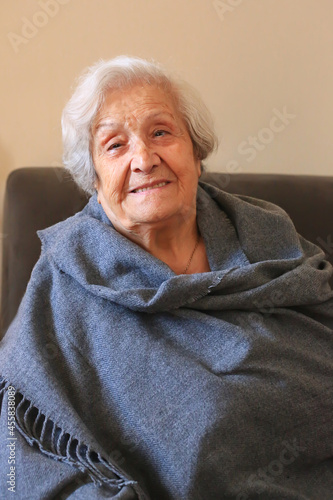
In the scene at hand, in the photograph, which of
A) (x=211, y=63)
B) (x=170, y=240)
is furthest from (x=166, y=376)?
(x=211, y=63)

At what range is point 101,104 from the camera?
1276 millimetres

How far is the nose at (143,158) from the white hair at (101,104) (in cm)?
14

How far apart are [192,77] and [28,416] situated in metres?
1.18

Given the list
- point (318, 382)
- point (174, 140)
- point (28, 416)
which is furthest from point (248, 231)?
point (28, 416)

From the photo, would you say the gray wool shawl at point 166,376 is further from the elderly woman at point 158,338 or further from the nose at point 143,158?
the nose at point 143,158

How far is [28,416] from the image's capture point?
3.75ft

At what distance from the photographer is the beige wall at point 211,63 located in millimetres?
1675

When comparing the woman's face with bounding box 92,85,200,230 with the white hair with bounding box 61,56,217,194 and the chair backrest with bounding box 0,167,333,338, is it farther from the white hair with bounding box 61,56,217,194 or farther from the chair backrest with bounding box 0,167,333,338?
the chair backrest with bounding box 0,167,333,338

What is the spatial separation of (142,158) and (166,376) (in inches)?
19.1

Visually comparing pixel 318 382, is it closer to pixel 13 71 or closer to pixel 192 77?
pixel 192 77

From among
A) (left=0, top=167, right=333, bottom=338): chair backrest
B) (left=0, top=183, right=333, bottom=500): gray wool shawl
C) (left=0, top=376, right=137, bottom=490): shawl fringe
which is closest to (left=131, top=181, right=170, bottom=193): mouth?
(left=0, top=183, right=333, bottom=500): gray wool shawl

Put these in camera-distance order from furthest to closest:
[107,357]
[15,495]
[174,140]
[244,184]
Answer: [244,184] < [174,140] < [107,357] < [15,495]

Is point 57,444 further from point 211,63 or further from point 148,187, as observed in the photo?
point 211,63

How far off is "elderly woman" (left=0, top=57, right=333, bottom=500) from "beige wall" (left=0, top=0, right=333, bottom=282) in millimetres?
395
